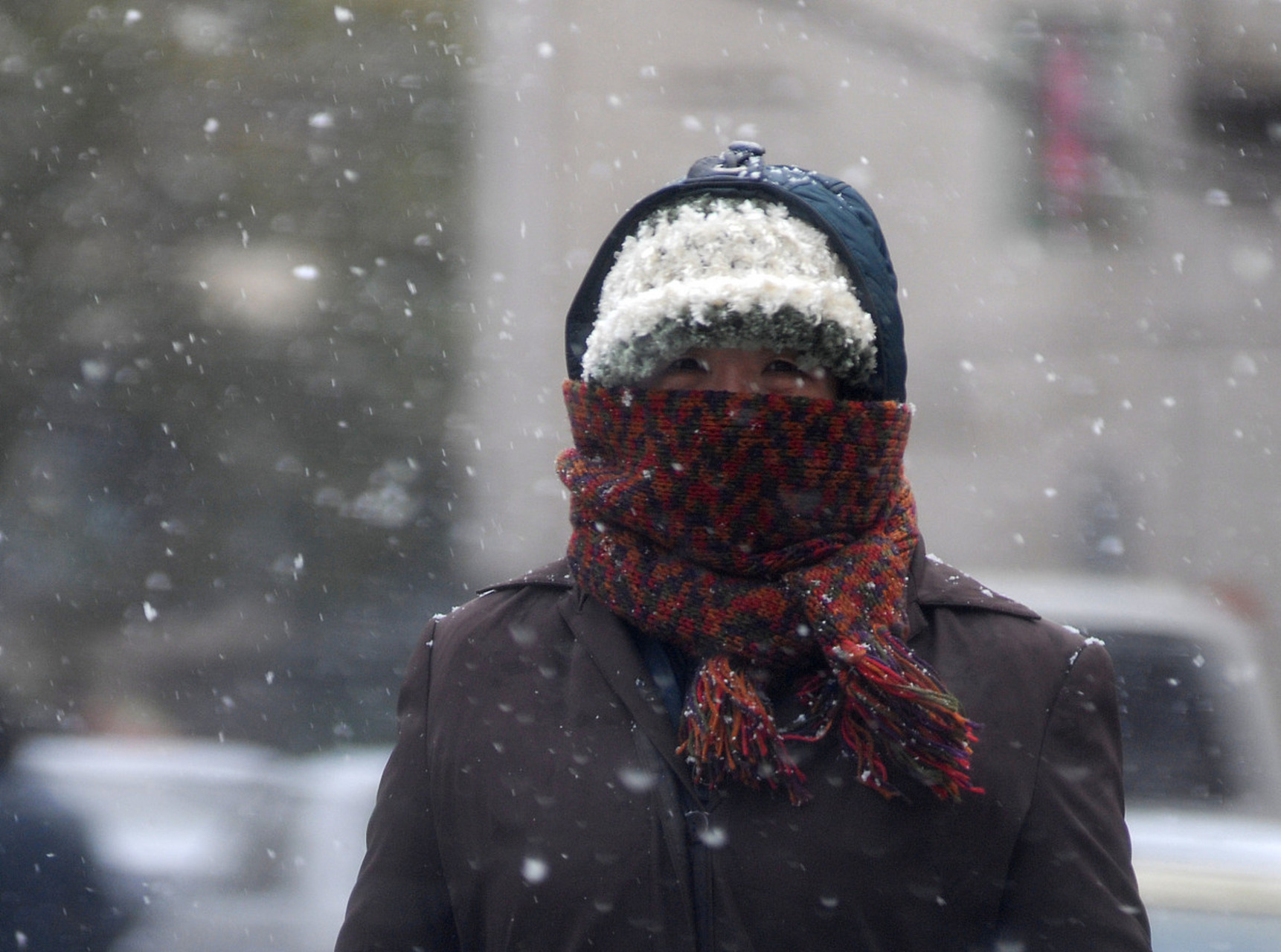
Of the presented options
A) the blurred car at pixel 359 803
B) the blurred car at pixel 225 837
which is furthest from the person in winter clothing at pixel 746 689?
the blurred car at pixel 225 837

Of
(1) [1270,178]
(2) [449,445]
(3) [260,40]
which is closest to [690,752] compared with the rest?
(2) [449,445]

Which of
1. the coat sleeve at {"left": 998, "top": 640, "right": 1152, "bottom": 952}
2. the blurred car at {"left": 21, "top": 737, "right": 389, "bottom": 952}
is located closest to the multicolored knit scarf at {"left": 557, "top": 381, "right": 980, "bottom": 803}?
the coat sleeve at {"left": 998, "top": 640, "right": 1152, "bottom": 952}

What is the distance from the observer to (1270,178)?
426 inches

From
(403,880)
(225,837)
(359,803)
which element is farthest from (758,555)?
(225,837)

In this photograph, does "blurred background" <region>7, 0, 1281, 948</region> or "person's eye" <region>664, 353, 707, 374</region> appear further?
"blurred background" <region>7, 0, 1281, 948</region>

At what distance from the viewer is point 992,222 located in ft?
32.9

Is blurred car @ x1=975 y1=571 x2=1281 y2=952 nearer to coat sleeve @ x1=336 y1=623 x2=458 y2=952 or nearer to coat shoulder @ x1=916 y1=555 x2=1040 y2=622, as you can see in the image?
coat shoulder @ x1=916 y1=555 x2=1040 y2=622

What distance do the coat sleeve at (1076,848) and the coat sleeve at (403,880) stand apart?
712 mm

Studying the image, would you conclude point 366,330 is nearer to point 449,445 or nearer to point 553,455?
point 449,445

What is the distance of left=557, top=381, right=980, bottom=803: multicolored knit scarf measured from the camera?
1658 mm

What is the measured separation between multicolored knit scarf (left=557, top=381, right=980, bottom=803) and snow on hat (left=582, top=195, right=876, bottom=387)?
0.06m

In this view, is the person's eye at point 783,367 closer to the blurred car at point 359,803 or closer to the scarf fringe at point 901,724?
the scarf fringe at point 901,724

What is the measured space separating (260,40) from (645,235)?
8696 mm

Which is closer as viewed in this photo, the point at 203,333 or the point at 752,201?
the point at 752,201
